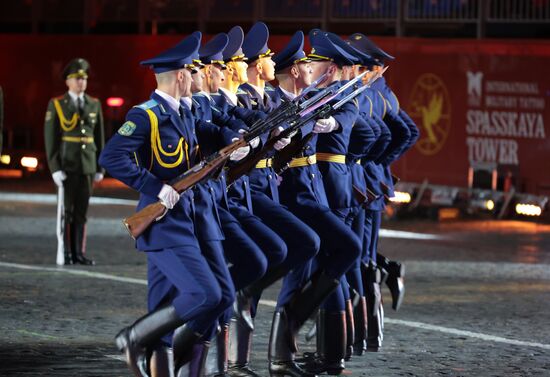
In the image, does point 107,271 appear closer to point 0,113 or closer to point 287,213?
point 0,113

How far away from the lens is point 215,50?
10.1 m

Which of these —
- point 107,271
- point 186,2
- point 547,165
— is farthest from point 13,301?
point 186,2

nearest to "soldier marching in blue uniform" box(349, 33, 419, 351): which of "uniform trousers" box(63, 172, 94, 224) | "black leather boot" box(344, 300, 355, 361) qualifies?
"black leather boot" box(344, 300, 355, 361)

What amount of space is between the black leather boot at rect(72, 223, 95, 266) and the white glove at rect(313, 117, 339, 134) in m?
5.55

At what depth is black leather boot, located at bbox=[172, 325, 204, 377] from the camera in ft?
29.7

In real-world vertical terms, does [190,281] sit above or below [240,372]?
above

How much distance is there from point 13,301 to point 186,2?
13795 millimetres

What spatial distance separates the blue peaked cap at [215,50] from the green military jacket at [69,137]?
5868 mm

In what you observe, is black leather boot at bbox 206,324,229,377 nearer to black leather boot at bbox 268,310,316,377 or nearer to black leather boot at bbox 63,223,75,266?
black leather boot at bbox 268,310,316,377

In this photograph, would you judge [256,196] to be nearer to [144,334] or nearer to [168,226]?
[168,226]

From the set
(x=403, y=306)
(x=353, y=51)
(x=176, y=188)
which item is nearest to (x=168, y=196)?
(x=176, y=188)

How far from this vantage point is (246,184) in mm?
10102

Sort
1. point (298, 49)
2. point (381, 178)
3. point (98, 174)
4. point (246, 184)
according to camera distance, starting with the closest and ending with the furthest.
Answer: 1. point (246, 184)
2. point (298, 49)
3. point (381, 178)
4. point (98, 174)

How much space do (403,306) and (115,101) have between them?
14.1 m
